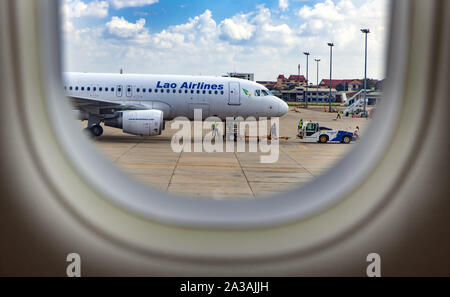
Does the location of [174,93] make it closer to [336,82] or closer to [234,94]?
[234,94]

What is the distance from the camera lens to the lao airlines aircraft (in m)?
18.8

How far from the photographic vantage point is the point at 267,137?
70.6 ft

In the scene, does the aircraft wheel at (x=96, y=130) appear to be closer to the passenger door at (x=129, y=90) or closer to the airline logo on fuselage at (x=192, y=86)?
the passenger door at (x=129, y=90)

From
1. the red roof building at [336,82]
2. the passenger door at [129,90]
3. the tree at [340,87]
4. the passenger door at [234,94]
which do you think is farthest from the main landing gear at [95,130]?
the tree at [340,87]

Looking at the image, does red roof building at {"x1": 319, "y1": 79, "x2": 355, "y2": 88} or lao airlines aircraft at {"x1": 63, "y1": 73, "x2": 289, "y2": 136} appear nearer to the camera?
lao airlines aircraft at {"x1": 63, "y1": 73, "x2": 289, "y2": 136}

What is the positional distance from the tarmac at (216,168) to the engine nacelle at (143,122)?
49 cm

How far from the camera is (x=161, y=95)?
18922mm

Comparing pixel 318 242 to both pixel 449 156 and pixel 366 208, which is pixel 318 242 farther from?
pixel 449 156

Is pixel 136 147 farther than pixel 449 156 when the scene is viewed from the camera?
Yes

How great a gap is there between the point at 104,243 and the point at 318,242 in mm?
1447

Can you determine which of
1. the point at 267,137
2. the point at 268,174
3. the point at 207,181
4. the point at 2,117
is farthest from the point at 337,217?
the point at 267,137

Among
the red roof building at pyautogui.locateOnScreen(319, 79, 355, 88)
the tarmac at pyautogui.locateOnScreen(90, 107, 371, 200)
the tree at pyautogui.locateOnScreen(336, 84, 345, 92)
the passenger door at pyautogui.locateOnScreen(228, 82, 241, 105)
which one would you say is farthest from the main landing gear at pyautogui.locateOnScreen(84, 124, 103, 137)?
the tree at pyautogui.locateOnScreen(336, 84, 345, 92)

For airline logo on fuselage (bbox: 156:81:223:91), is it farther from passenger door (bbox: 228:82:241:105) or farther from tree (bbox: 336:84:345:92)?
tree (bbox: 336:84:345:92)

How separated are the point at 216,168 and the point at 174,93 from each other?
7211 millimetres
